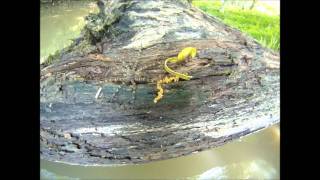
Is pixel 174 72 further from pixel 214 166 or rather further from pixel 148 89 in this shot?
pixel 214 166

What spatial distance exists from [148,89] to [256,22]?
2.01 ft

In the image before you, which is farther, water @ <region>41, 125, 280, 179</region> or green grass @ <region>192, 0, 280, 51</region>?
green grass @ <region>192, 0, 280, 51</region>

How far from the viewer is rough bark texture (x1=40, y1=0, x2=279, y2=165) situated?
207 centimetres

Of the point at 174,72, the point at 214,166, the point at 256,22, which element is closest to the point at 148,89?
the point at 174,72

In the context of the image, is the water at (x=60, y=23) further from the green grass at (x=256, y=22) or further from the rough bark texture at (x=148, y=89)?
the green grass at (x=256, y=22)

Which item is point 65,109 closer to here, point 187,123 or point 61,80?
point 61,80

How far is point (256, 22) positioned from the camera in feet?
7.20

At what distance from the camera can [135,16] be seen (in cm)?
213

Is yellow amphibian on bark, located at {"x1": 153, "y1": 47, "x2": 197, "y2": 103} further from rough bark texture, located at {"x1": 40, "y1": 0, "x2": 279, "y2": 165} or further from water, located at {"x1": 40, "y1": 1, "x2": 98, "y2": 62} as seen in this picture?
water, located at {"x1": 40, "y1": 1, "x2": 98, "y2": 62}

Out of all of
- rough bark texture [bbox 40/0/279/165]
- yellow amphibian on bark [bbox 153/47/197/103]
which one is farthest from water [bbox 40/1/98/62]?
yellow amphibian on bark [bbox 153/47/197/103]

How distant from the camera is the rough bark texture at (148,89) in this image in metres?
2.07

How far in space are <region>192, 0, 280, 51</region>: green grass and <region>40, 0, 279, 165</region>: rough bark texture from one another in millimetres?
40

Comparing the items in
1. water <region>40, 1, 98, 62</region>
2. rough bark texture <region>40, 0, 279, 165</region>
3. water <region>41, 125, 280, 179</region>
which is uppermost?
water <region>40, 1, 98, 62</region>
